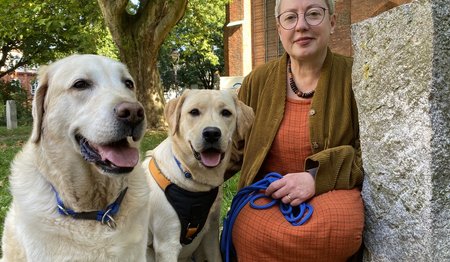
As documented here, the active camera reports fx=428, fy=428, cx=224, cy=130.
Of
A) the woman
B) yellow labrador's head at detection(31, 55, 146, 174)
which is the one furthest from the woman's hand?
yellow labrador's head at detection(31, 55, 146, 174)

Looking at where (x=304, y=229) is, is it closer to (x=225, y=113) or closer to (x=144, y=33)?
(x=225, y=113)

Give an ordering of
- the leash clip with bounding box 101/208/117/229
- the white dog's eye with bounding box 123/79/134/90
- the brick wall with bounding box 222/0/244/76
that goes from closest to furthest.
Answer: the leash clip with bounding box 101/208/117/229 < the white dog's eye with bounding box 123/79/134/90 < the brick wall with bounding box 222/0/244/76

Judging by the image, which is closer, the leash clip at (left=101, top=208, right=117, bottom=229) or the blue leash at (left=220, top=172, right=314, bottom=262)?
the leash clip at (left=101, top=208, right=117, bottom=229)

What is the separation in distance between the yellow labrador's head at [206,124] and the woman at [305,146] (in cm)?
15

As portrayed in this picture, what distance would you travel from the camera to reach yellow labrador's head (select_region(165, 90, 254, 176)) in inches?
119

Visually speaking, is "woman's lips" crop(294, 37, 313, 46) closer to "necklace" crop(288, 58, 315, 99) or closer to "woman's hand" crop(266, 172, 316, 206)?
"necklace" crop(288, 58, 315, 99)

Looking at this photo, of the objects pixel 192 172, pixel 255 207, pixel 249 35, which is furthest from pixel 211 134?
pixel 249 35

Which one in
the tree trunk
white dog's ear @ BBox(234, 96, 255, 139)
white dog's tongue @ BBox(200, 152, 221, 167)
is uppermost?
the tree trunk

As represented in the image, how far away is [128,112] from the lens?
201cm

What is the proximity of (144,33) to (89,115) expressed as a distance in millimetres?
11012

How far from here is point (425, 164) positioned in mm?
2094

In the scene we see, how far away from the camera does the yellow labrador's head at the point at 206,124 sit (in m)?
3.02

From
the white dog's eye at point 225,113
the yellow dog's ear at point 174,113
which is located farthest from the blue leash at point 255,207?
the yellow dog's ear at point 174,113

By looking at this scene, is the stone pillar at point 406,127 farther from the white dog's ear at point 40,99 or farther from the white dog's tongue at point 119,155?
the white dog's ear at point 40,99
